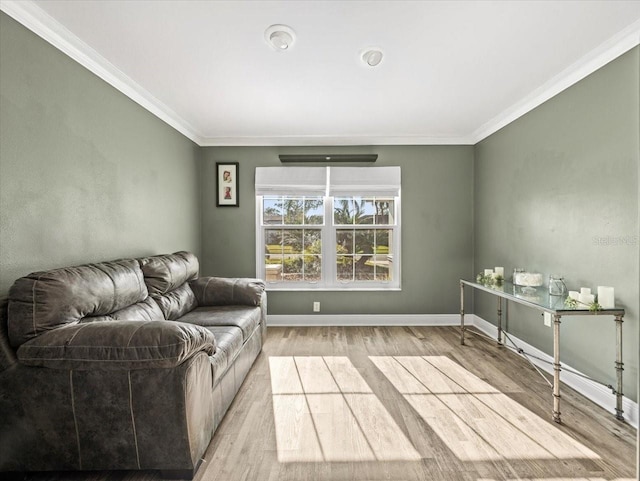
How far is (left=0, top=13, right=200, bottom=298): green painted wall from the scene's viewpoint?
192 centimetres

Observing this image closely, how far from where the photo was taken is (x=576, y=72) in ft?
8.82

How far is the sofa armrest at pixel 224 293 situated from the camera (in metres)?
3.48

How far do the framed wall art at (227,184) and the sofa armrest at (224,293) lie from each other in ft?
4.77

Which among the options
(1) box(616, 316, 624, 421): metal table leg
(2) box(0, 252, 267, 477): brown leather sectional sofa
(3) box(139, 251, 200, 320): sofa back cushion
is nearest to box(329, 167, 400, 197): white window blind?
(3) box(139, 251, 200, 320): sofa back cushion

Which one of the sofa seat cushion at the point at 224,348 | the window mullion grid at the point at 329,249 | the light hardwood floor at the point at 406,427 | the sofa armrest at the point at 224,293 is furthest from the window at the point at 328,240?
the sofa seat cushion at the point at 224,348

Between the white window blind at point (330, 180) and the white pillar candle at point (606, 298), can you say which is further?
the white window blind at point (330, 180)

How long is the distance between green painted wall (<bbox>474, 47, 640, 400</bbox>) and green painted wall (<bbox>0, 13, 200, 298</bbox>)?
3.35 metres

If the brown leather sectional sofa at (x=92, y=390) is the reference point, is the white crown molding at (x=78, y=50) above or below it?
above

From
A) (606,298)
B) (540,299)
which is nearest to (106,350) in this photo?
(540,299)

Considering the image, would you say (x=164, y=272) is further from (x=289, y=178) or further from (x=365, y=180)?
(x=365, y=180)

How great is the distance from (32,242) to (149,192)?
144cm

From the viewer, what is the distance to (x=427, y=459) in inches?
74.7

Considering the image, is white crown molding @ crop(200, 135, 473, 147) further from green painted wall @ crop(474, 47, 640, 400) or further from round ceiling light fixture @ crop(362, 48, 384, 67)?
round ceiling light fixture @ crop(362, 48, 384, 67)

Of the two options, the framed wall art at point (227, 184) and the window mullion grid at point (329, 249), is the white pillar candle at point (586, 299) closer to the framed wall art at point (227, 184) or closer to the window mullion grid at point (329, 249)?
the window mullion grid at point (329, 249)
